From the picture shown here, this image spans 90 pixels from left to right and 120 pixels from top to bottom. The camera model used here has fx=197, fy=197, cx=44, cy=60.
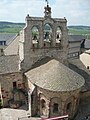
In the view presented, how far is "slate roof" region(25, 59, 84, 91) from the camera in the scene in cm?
2486

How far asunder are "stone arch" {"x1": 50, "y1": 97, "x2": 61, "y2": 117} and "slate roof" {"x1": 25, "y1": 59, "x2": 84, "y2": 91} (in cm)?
186

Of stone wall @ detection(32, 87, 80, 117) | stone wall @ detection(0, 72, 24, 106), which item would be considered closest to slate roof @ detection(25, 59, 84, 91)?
stone wall @ detection(32, 87, 80, 117)

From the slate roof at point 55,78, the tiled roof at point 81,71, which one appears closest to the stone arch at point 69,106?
the slate roof at point 55,78

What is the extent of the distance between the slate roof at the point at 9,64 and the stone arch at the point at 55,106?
8.87 metres

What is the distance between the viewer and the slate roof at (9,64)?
102 ft

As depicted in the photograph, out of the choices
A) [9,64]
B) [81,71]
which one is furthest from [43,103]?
[81,71]

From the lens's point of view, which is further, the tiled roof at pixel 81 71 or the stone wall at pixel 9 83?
the tiled roof at pixel 81 71

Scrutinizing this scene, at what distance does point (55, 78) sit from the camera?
25.5m

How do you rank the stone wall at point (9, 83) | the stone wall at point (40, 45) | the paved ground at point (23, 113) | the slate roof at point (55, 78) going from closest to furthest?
the slate roof at point (55, 78) → the paved ground at point (23, 113) → the stone wall at point (40, 45) → the stone wall at point (9, 83)

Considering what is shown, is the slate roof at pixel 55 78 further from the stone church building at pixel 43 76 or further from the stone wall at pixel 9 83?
the stone wall at pixel 9 83

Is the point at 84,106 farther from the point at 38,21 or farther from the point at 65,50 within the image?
the point at 38,21

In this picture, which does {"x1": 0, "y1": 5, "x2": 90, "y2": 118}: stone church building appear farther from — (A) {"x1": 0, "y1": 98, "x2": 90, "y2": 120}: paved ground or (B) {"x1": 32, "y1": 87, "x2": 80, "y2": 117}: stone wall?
(A) {"x1": 0, "y1": 98, "x2": 90, "y2": 120}: paved ground

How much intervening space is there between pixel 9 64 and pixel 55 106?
435 inches

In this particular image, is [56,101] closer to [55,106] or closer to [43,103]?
[55,106]
